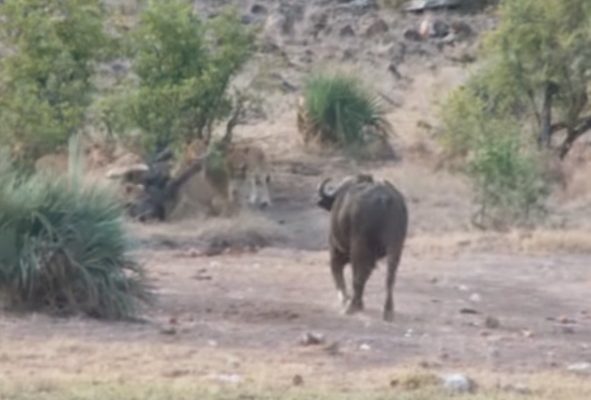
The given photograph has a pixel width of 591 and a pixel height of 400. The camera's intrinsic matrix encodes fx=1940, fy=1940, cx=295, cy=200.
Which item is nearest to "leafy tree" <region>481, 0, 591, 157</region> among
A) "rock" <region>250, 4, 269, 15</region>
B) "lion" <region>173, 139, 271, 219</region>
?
"lion" <region>173, 139, 271, 219</region>

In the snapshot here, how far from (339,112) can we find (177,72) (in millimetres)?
6184

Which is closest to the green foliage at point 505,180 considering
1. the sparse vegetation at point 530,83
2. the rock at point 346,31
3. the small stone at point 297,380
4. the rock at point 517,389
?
the sparse vegetation at point 530,83

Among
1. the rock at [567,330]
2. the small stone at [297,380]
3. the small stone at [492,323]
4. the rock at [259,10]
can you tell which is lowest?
the rock at [567,330]

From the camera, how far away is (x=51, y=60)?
2914 centimetres

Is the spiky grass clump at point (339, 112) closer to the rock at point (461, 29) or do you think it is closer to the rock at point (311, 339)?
the rock at point (461, 29)

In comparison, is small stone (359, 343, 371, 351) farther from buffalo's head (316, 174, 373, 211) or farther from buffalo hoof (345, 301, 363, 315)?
buffalo's head (316, 174, 373, 211)

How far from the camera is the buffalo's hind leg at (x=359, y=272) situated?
19.5m

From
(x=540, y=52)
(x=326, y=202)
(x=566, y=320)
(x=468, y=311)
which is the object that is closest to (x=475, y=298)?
(x=468, y=311)

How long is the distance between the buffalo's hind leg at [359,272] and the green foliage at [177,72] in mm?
11326

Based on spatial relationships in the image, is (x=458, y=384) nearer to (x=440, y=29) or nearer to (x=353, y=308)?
(x=353, y=308)

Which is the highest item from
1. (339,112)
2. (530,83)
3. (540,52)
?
(540,52)

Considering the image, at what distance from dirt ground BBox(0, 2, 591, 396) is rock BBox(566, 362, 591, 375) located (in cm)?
20

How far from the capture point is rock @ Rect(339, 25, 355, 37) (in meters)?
50.3

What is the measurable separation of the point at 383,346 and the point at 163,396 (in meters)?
3.82
